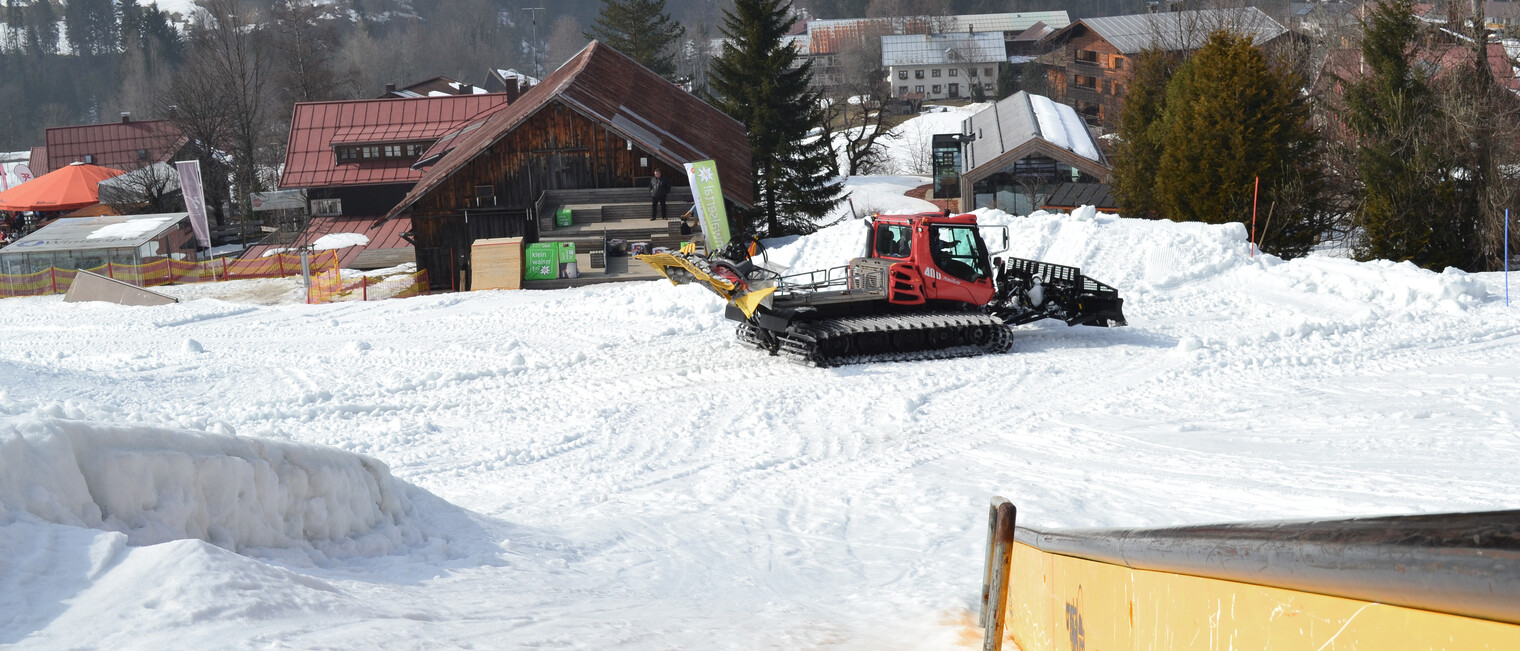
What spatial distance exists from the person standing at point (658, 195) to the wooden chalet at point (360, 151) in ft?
59.6

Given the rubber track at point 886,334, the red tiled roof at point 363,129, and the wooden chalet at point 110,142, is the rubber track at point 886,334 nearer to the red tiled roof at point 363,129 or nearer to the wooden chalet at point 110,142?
the red tiled roof at point 363,129

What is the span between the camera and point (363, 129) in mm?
43125

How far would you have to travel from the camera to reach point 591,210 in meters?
27.2

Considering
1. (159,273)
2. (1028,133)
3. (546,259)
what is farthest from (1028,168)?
(159,273)

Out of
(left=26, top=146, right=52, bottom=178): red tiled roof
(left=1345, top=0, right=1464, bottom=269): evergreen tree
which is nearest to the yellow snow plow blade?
(left=1345, top=0, right=1464, bottom=269): evergreen tree

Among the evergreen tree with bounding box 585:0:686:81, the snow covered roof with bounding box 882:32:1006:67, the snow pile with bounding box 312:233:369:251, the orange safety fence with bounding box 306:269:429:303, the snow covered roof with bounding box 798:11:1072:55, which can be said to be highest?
the snow covered roof with bounding box 798:11:1072:55

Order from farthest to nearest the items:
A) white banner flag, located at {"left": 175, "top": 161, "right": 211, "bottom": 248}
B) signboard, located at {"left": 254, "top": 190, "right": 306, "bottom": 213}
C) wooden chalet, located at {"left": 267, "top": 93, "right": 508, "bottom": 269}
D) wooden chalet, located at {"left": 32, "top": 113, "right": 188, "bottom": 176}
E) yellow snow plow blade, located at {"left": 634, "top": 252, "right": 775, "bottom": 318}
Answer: wooden chalet, located at {"left": 32, "top": 113, "right": 188, "bottom": 176} → signboard, located at {"left": 254, "top": 190, "right": 306, "bottom": 213} → wooden chalet, located at {"left": 267, "top": 93, "right": 508, "bottom": 269} → white banner flag, located at {"left": 175, "top": 161, "right": 211, "bottom": 248} → yellow snow plow blade, located at {"left": 634, "top": 252, "right": 775, "bottom": 318}

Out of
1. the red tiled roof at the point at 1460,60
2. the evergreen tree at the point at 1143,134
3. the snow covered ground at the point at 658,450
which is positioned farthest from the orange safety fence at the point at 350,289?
the red tiled roof at the point at 1460,60

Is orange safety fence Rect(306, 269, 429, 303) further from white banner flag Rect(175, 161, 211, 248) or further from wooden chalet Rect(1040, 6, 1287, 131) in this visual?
wooden chalet Rect(1040, 6, 1287, 131)

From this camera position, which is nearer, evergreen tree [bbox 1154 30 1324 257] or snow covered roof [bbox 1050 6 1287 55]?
evergreen tree [bbox 1154 30 1324 257]

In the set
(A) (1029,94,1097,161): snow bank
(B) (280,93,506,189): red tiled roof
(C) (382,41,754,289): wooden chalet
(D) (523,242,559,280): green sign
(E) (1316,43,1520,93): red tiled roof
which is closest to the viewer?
(D) (523,242,559,280): green sign

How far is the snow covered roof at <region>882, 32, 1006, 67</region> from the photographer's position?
92.8 meters

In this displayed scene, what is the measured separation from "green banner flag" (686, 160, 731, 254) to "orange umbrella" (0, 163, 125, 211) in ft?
134

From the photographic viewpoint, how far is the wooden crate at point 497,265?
69.6 ft
